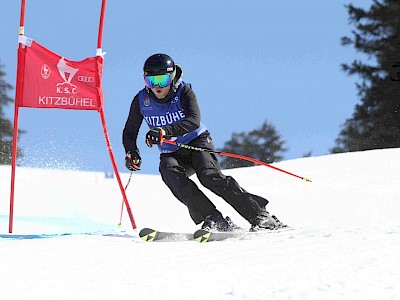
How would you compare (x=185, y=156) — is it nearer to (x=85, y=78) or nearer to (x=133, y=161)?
(x=133, y=161)

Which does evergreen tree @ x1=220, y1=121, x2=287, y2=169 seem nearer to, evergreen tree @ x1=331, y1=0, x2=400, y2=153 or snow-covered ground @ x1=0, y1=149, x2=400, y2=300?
evergreen tree @ x1=331, y1=0, x2=400, y2=153

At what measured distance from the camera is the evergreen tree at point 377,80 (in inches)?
813

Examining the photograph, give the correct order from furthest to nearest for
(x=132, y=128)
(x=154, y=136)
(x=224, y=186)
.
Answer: (x=132, y=128) → (x=224, y=186) → (x=154, y=136)

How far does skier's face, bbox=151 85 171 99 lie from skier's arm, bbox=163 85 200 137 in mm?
130

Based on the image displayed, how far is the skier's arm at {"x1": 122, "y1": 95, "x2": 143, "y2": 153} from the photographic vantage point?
4.84 meters

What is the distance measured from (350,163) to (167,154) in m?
5.96

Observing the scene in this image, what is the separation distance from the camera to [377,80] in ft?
70.6

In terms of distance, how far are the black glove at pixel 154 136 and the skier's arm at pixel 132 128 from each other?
56 centimetres

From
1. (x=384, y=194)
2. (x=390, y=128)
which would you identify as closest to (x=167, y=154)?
(x=384, y=194)

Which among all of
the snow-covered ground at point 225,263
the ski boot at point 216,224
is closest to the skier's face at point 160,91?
the ski boot at point 216,224

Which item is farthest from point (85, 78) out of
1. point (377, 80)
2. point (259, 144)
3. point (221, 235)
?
point (259, 144)

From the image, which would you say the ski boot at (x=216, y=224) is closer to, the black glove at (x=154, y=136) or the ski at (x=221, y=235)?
the ski at (x=221, y=235)

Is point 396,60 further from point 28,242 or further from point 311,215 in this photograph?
point 28,242

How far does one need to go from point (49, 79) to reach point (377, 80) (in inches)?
701
